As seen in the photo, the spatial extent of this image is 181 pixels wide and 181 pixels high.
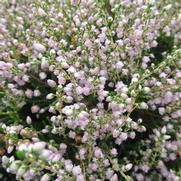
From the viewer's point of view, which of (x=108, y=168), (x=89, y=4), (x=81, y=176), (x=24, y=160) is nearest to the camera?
(x=24, y=160)

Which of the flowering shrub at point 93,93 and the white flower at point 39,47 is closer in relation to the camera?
the flowering shrub at point 93,93

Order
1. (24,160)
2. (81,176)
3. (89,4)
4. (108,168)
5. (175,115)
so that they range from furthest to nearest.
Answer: (89,4) < (175,115) < (108,168) < (81,176) < (24,160)

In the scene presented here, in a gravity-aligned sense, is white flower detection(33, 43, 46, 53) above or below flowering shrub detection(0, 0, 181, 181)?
above

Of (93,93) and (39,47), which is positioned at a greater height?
(39,47)

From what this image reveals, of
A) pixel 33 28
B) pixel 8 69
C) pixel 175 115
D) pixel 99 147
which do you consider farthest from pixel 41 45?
pixel 175 115

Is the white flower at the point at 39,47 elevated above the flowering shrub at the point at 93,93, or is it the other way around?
the white flower at the point at 39,47

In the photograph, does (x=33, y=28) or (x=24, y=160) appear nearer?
(x=24, y=160)

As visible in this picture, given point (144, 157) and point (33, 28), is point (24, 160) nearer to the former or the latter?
point (144, 157)

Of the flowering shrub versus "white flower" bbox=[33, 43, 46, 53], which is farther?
"white flower" bbox=[33, 43, 46, 53]
